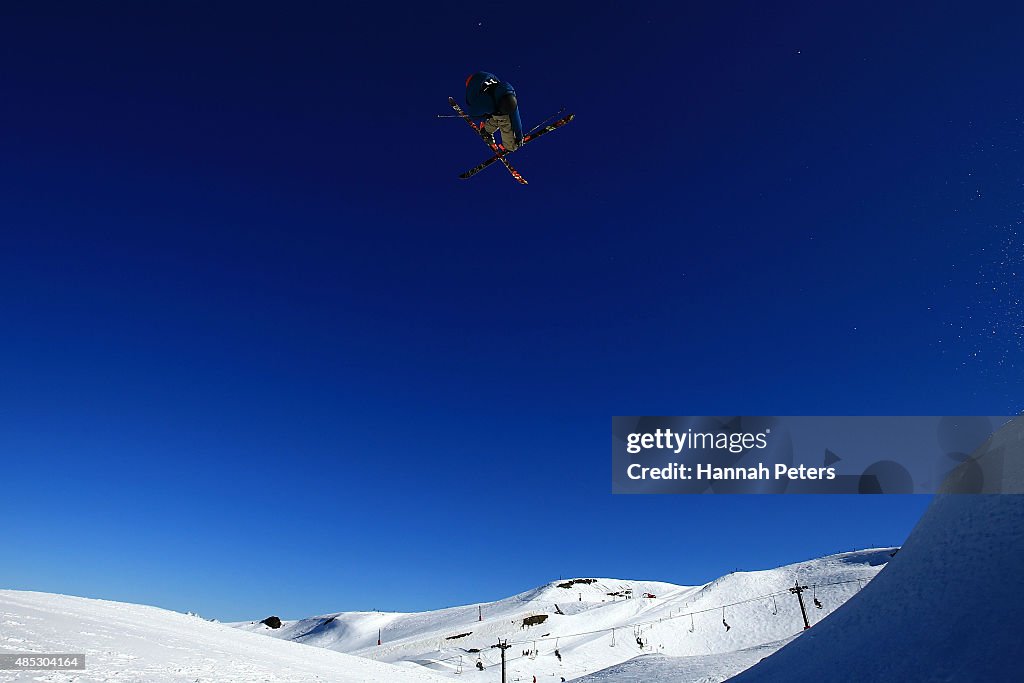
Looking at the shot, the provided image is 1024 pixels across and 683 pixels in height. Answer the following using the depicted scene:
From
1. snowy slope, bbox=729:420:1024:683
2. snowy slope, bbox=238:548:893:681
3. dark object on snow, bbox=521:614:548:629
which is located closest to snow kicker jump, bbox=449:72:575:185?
snowy slope, bbox=729:420:1024:683

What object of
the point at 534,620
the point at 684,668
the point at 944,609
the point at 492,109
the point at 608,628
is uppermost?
the point at 492,109

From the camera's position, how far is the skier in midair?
22.3 metres

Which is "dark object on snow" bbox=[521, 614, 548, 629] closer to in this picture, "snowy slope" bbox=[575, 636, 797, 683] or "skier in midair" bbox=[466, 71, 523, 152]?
"snowy slope" bbox=[575, 636, 797, 683]

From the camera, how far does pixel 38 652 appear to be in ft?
66.4

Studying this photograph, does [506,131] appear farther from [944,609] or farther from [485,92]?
[944,609]

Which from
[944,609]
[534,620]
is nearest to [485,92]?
[944,609]

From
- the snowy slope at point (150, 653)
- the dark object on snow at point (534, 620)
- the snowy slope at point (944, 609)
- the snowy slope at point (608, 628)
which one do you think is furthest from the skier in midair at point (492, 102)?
the dark object on snow at point (534, 620)

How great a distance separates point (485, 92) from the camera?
22344 millimetres

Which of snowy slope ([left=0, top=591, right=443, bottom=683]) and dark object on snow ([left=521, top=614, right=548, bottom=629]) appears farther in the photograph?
dark object on snow ([left=521, top=614, right=548, bottom=629])

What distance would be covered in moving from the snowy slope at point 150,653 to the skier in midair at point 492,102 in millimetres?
25523

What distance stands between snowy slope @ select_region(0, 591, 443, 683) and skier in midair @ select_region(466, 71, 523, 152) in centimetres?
2552

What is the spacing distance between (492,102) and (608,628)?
81.7m

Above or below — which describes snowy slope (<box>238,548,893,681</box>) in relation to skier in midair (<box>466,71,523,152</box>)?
below

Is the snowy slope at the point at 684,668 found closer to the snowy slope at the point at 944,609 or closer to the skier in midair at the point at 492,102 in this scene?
the snowy slope at the point at 944,609
